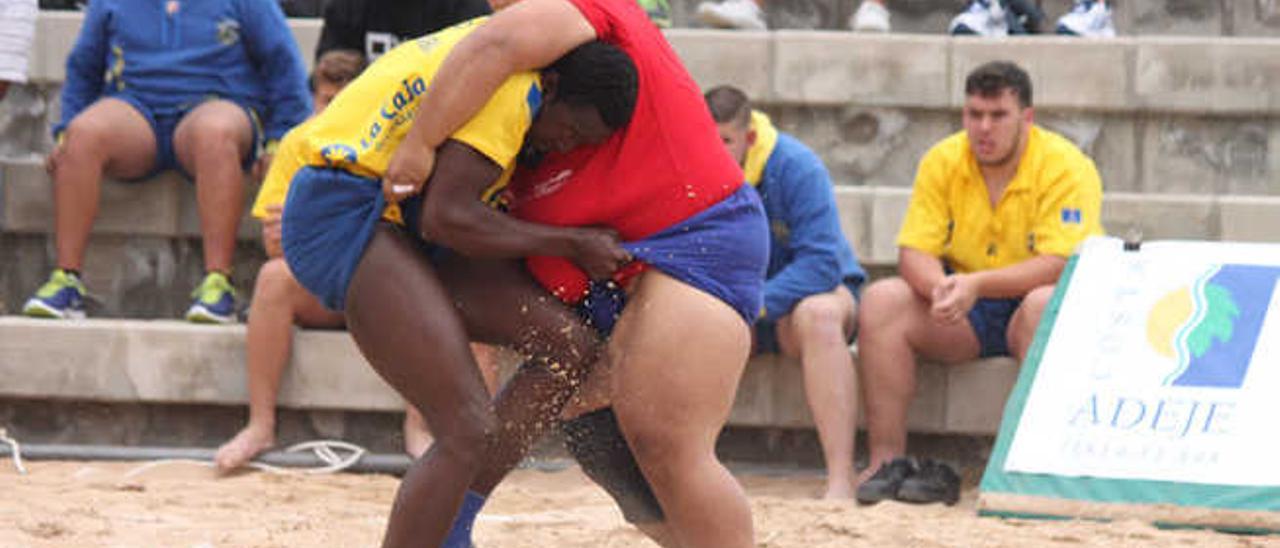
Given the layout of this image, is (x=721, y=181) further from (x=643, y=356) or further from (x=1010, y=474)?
(x=1010, y=474)

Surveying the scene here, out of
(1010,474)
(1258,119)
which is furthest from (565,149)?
(1258,119)

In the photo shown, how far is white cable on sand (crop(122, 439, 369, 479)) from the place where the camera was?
608 cm

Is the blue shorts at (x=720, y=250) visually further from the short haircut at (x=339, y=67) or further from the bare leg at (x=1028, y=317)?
the short haircut at (x=339, y=67)

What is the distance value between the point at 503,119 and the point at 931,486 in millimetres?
2521

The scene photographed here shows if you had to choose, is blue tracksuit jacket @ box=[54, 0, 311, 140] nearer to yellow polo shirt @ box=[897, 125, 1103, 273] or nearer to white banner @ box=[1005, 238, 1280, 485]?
yellow polo shirt @ box=[897, 125, 1103, 273]

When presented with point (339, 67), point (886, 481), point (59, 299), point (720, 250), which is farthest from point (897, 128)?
point (720, 250)

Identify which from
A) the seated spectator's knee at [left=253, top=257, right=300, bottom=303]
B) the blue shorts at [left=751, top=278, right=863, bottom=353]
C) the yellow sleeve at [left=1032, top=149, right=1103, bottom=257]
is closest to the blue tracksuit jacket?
the seated spectator's knee at [left=253, top=257, right=300, bottom=303]

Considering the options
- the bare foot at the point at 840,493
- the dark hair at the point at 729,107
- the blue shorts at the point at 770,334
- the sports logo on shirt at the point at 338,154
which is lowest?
the bare foot at the point at 840,493

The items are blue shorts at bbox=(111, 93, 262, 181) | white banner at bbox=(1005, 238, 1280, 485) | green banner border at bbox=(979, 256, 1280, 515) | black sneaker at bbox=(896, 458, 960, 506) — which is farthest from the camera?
blue shorts at bbox=(111, 93, 262, 181)

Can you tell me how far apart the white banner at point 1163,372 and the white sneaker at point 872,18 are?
77.3 inches

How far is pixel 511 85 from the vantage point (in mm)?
3645

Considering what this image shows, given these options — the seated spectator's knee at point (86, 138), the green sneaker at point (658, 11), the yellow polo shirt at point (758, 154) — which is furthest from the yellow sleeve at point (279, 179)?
the green sneaker at point (658, 11)

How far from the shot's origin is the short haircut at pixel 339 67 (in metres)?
6.30

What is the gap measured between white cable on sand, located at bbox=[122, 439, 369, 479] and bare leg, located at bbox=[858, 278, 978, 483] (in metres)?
1.55
